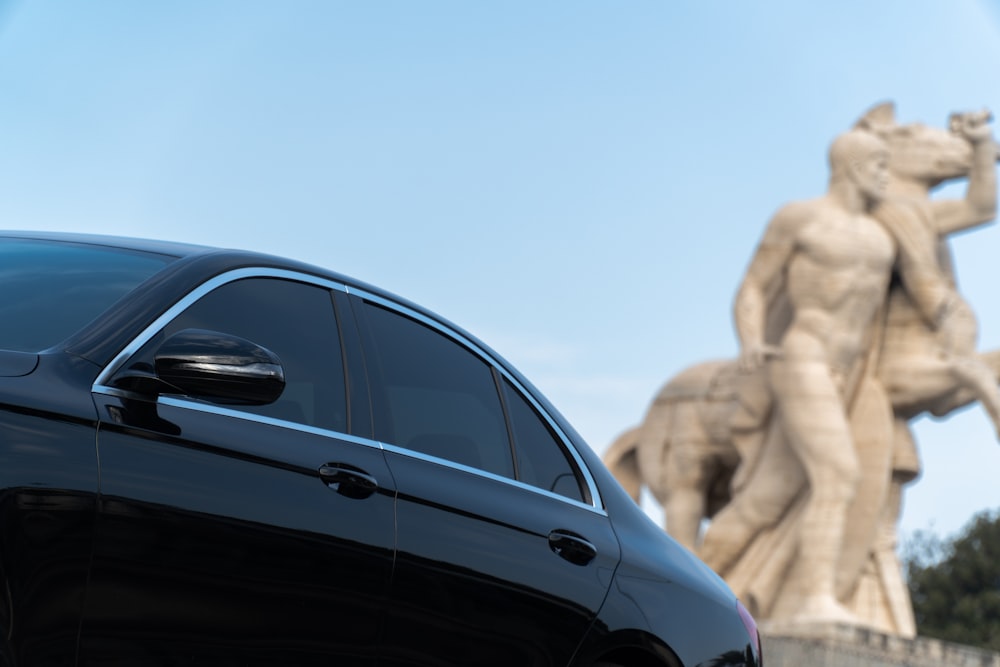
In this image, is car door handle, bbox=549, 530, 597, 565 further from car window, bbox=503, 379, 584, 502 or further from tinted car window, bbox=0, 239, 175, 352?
tinted car window, bbox=0, 239, 175, 352

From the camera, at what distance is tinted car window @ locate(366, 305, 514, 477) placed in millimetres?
4613

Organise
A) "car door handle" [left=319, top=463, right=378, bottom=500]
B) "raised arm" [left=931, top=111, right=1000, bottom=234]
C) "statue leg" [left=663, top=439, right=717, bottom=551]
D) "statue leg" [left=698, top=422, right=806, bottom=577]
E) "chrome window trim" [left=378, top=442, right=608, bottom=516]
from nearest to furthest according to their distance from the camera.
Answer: "car door handle" [left=319, top=463, right=378, bottom=500] → "chrome window trim" [left=378, top=442, right=608, bottom=516] → "raised arm" [left=931, top=111, right=1000, bottom=234] → "statue leg" [left=698, top=422, right=806, bottom=577] → "statue leg" [left=663, top=439, right=717, bottom=551]

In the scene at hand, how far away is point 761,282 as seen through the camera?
2919 cm

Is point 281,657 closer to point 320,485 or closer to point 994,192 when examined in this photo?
point 320,485

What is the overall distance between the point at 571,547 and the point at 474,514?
0.41 meters

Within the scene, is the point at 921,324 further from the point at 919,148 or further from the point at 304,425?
the point at 304,425

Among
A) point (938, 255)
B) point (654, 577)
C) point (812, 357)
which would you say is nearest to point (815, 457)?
point (812, 357)

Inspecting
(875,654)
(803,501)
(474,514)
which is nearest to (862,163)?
(803,501)

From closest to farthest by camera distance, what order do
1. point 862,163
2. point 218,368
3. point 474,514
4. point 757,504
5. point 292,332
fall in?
1. point 218,368
2. point 292,332
3. point 474,514
4. point 862,163
5. point 757,504

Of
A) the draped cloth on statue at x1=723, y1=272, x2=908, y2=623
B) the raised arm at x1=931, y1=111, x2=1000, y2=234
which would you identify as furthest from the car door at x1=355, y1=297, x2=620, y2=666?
the raised arm at x1=931, y1=111, x2=1000, y2=234

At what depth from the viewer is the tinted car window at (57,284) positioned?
12.8 ft

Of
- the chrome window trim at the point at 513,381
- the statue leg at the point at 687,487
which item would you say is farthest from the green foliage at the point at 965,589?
the chrome window trim at the point at 513,381

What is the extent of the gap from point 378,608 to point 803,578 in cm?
2556

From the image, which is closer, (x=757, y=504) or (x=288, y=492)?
(x=288, y=492)
